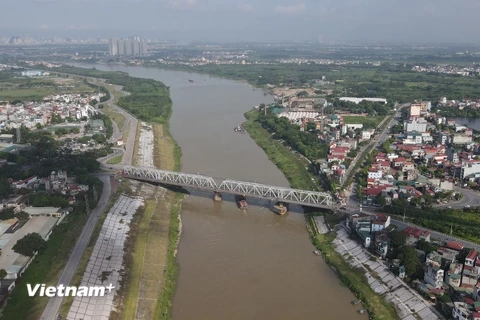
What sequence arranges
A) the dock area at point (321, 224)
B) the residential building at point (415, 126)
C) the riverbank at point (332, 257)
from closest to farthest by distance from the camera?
the riverbank at point (332, 257), the dock area at point (321, 224), the residential building at point (415, 126)

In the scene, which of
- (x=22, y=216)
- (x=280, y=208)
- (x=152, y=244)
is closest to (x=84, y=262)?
(x=152, y=244)

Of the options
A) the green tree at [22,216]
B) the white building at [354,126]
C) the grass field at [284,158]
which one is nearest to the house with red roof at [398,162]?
the grass field at [284,158]

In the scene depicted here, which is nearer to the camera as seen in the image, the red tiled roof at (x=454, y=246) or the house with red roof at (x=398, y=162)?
the red tiled roof at (x=454, y=246)

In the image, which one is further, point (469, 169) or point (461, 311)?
point (469, 169)

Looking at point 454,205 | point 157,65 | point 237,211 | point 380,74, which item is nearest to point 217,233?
point 237,211

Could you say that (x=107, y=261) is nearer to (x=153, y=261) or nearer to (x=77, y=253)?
(x=77, y=253)

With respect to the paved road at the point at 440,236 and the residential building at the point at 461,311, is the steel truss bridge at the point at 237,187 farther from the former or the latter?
the residential building at the point at 461,311

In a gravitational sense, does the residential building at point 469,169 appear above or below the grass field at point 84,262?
above

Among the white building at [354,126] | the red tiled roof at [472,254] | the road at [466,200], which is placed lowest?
the road at [466,200]
